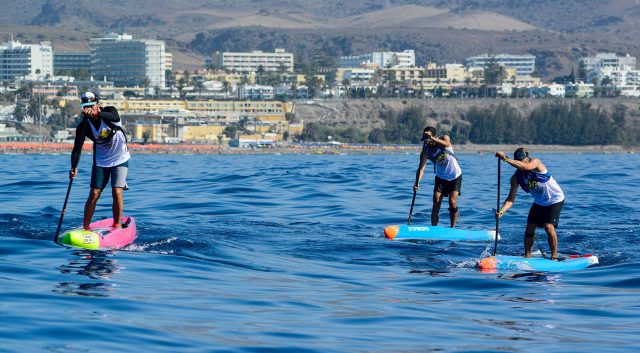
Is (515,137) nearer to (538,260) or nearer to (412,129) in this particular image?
(412,129)

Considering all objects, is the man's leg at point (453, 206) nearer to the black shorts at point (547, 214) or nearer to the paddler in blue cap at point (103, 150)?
→ the black shorts at point (547, 214)

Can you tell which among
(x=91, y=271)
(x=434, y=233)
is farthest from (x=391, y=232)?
(x=91, y=271)

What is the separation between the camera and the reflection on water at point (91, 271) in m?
14.4

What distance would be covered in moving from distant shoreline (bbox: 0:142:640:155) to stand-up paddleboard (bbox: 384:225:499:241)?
93.8 metres

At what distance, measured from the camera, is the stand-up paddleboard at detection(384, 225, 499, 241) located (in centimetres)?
2227

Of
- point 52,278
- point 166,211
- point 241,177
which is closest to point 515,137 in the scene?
point 241,177

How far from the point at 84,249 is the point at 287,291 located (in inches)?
158

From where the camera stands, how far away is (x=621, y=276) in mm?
18031

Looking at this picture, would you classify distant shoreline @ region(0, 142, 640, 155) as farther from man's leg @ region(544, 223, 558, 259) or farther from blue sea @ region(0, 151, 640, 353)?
man's leg @ region(544, 223, 558, 259)

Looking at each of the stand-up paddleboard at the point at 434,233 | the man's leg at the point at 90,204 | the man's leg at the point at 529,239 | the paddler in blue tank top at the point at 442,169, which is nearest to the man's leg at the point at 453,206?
the paddler in blue tank top at the point at 442,169

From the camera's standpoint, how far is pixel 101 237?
18438mm

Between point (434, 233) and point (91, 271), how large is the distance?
816 cm

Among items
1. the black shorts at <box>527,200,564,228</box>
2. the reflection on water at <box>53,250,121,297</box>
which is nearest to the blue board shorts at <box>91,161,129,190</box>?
the reflection on water at <box>53,250,121,297</box>

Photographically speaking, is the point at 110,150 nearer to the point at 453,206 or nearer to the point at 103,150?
the point at 103,150
